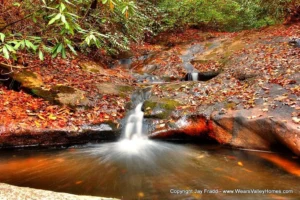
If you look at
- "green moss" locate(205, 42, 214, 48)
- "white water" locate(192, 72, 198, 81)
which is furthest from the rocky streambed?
"green moss" locate(205, 42, 214, 48)

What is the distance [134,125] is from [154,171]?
7.45ft

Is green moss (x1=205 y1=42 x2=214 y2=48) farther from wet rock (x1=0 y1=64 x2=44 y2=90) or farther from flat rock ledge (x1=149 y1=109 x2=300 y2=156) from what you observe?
wet rock (x1=0 y1=64 x2=44 y2=90)

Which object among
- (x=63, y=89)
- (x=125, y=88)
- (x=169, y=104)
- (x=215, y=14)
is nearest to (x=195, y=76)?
(x=125, y=88)

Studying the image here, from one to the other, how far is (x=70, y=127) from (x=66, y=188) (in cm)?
237

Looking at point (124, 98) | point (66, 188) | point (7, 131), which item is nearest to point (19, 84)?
point (7, 131)

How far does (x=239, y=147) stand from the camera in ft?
19.5

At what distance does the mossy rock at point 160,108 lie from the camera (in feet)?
22.8

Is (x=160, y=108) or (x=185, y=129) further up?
(x=160, y=108)

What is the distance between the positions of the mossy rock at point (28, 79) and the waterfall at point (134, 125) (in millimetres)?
2820

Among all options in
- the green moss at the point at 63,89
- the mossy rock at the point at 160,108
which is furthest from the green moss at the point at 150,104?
the green moss at the point at 63,89

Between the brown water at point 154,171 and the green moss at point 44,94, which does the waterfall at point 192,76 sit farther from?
the green moss at point 44,94

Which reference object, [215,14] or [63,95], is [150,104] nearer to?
[63,95]

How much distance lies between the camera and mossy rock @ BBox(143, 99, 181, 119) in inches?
274

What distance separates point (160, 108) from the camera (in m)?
7.12
